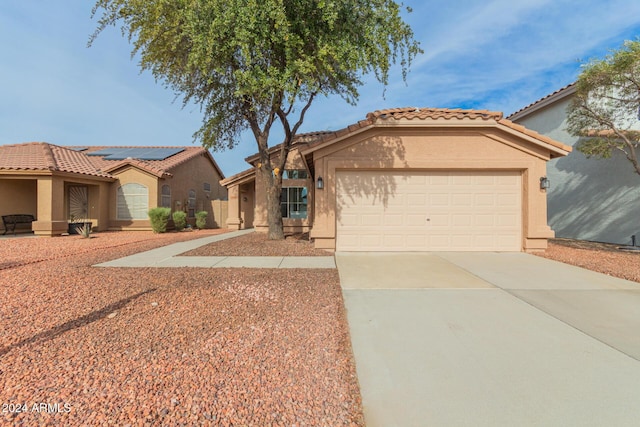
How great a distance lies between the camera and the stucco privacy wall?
8438mm

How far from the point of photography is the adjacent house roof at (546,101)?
440 inches

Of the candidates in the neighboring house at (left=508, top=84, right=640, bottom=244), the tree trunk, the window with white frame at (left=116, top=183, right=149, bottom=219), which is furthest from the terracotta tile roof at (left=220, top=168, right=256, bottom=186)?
the neighboring house at (left=508, top=84, right=640, bottom=244)

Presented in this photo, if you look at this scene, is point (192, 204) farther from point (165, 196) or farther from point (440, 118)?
point (440, 118)

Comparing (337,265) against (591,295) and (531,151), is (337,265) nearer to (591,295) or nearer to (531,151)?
(591,295)

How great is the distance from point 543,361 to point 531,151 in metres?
7.69

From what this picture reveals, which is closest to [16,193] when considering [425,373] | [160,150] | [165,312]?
[160,150]

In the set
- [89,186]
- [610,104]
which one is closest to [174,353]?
[610,104]

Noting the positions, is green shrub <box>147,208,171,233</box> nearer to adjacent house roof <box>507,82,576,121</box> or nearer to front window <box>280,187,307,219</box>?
front window <box>280,187,307,219</box>

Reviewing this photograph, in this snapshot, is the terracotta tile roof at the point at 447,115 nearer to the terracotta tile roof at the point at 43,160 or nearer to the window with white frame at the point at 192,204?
the terracotta tile roof at the point at 43,160

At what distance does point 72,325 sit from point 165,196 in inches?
561

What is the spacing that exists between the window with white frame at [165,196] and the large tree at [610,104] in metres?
18.4

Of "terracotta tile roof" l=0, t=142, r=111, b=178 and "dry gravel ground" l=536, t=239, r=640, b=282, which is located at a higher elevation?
"terracotta tile roof" l=0, t=142, r=111, b=178

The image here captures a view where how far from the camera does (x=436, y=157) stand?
8.49 m

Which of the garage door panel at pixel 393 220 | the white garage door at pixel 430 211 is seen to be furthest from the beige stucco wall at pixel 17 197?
the garage door panel at pixel 393 220
